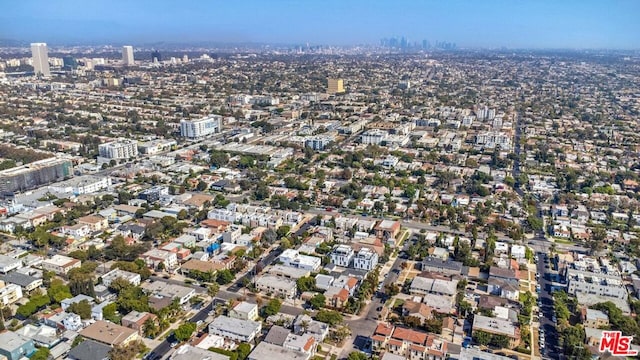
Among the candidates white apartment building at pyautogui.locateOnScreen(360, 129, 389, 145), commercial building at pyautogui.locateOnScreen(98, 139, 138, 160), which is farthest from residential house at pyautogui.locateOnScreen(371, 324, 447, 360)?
white apartment building at pyautogui.locateOnScreen(360, 129, 389, 145)

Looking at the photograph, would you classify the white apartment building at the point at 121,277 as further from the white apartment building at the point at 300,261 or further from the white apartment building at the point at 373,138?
the white apartment building at the point at 373,138

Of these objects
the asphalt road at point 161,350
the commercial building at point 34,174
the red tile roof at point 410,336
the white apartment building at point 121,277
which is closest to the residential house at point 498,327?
the red tile roof at point 410,336

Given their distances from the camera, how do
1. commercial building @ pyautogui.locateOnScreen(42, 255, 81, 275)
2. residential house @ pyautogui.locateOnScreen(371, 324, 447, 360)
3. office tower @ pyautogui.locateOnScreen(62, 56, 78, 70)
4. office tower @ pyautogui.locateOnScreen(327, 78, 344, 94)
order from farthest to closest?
office tower @ pyautogui.locateOnScreen(62, 56, 78, 70) < office tower @ pyautogui.locateOnScreen(327, 78, 344, 94) < commercial building @ pyautogui.locateOnScreen(42, 255, 81, 275) < residential house @ pyautogui.locateOnScreen(371, 324, 447, 360)

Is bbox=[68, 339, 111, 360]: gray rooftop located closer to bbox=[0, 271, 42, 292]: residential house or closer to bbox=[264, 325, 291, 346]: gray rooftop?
bbox=[264, 325, 291, 346]: gray rooftop

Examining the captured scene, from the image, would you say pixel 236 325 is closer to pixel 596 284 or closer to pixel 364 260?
pixel 364 260

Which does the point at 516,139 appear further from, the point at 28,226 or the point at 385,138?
the point at 28,226
